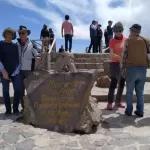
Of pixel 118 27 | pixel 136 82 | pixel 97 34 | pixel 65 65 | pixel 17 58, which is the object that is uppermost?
pixel 97 34

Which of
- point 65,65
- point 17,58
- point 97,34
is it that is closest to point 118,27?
point 65,65

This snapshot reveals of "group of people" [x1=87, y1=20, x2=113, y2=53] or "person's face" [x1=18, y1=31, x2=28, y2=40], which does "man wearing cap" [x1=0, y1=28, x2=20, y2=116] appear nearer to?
"person's face" [x1=18, y1=31, x2=28, y2=40]

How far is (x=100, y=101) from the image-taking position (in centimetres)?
726

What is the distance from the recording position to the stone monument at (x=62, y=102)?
4.91 meters

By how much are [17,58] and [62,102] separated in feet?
4.15

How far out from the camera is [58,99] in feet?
16.5

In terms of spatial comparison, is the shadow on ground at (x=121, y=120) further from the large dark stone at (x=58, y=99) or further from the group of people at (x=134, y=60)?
the large dark stone at (x=58, y=99)

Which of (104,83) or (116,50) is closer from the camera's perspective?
(116,50)

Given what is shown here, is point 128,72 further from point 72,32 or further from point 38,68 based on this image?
point 72,32

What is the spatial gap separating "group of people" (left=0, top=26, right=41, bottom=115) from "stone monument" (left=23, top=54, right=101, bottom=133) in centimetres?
45

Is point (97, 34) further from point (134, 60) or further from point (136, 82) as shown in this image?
point (134, 60)

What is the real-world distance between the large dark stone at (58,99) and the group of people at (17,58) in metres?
0.49

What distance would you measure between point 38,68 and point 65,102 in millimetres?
883

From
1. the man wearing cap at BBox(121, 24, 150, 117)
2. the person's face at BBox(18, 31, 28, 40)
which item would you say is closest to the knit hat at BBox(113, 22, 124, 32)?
the man wearing cap at BBox(121, 24, 150, 117)
